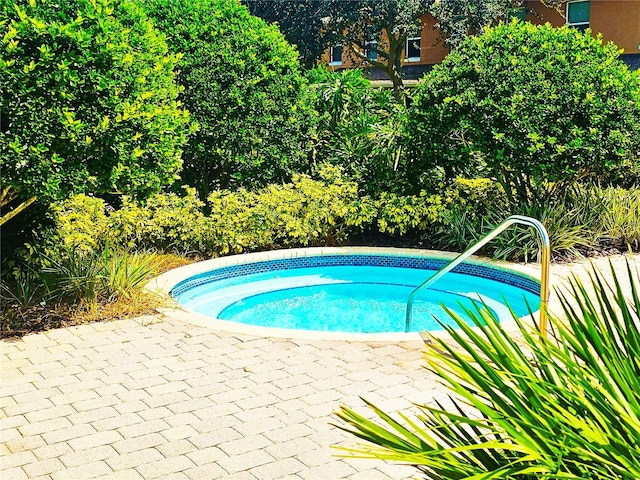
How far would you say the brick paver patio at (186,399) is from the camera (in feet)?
13.8

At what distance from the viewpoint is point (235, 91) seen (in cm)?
1076

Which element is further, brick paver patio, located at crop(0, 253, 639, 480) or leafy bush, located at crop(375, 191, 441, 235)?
leafy bush, located at crop(375, 191, 441, 235)

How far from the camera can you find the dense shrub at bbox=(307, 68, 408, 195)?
1120cm

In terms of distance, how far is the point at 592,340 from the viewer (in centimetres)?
211

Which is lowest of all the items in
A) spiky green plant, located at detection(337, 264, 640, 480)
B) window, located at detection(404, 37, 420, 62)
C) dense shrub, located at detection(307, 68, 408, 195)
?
spiky green plant, located at detection(337, 264, 640, 480)

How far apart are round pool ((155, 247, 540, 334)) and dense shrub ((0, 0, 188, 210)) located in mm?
1948

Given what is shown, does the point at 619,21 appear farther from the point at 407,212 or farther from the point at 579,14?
the point at 407,212

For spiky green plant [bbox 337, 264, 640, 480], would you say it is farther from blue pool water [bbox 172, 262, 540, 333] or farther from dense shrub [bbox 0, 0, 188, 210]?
blue pool water [bbox 172, 262, 540, 333]

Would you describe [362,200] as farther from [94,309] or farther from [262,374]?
[262,374]

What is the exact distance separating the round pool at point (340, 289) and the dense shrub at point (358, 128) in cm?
149

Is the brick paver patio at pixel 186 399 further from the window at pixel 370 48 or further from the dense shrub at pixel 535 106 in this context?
the window at pixel 370 48

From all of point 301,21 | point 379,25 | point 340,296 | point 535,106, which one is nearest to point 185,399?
point 340,296

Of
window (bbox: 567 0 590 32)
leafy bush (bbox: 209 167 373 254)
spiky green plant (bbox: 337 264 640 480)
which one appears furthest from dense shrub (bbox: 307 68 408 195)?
window (bbox: 567 0 590 32)

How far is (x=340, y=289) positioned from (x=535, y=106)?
136 inches
